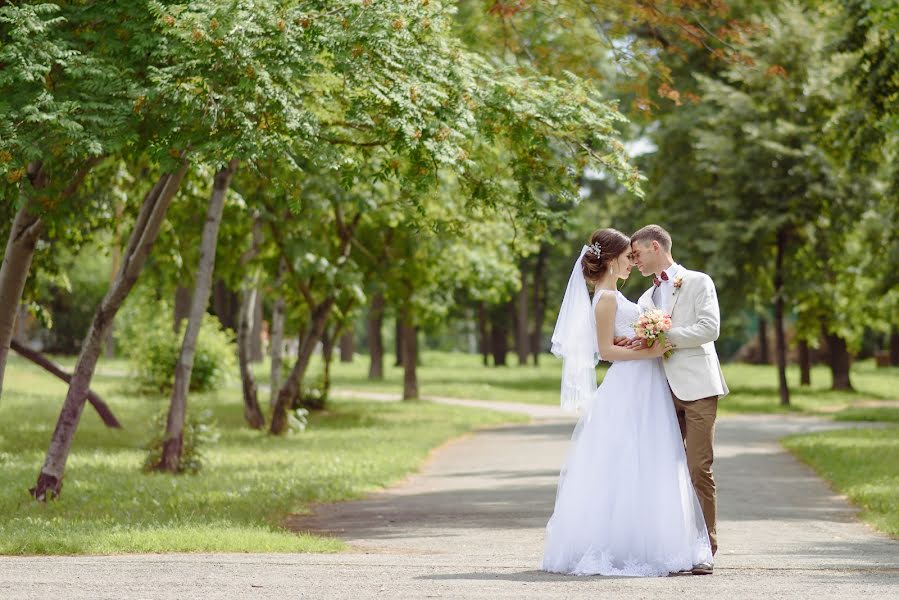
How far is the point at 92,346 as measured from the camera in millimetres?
12977

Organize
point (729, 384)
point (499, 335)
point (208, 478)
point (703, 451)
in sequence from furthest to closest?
point (499, 335), point (729, 384), point (208, 478), point (703, 451)

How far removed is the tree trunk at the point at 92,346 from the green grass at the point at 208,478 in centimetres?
28

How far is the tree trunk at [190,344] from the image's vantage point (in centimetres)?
1563

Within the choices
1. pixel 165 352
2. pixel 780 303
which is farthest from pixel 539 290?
pixel 165 352

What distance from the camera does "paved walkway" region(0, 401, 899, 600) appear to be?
23.2ft

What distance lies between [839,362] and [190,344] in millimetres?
29017

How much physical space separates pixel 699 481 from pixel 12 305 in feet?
25.0

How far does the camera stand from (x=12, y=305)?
1298 cm

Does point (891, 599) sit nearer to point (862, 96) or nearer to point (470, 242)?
point (862, 96)

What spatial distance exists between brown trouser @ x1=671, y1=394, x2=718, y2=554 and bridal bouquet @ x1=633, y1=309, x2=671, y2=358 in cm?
48

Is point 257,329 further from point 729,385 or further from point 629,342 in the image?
point 629,342

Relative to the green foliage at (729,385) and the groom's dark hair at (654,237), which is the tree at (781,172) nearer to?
the green foliage at (729,385)

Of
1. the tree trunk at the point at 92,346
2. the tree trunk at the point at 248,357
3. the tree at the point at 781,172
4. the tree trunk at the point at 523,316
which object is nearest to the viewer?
the tree trunk at the point at 92,346

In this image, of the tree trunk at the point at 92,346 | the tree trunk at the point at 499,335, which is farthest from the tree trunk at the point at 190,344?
the tree trunk at the point at 499,335
